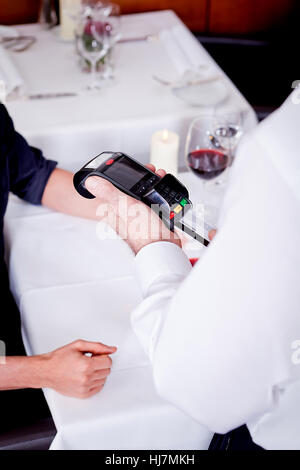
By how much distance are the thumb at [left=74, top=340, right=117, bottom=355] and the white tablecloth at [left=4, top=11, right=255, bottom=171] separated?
72cm

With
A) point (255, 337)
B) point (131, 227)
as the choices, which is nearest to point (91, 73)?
point (131, 227)

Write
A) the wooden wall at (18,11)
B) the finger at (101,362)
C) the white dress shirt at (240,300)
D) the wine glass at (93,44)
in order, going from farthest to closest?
1. the wooden wall at (18,11)
2. the wine glass at (93,44)
3. the finger at (101,362)
4. the white dress shirt at (240,300)

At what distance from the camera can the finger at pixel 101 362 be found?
0.96 meters

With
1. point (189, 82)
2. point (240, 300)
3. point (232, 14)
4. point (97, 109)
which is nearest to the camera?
point (240, 300)

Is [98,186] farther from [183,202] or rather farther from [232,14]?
[232,14]

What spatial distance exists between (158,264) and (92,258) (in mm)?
381

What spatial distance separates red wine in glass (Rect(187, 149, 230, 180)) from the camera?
1296mm

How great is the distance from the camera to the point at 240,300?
65 centimetres

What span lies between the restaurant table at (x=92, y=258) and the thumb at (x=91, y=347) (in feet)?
0.12

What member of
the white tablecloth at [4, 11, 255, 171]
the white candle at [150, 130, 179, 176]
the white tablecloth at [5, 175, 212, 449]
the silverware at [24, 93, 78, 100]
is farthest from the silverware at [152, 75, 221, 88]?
the white tablecloth at [5, 175, 212, 449]

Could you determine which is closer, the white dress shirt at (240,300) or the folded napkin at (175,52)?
the white dress shirt at (240,300)

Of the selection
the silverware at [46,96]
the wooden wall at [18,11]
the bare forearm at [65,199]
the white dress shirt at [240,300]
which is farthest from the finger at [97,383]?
the wooden wall at [18,11]

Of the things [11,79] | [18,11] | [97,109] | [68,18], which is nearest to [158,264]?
[97,109]

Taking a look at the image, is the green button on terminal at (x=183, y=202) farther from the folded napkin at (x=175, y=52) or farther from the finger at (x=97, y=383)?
the folded napkin at (x=175, y=52)
